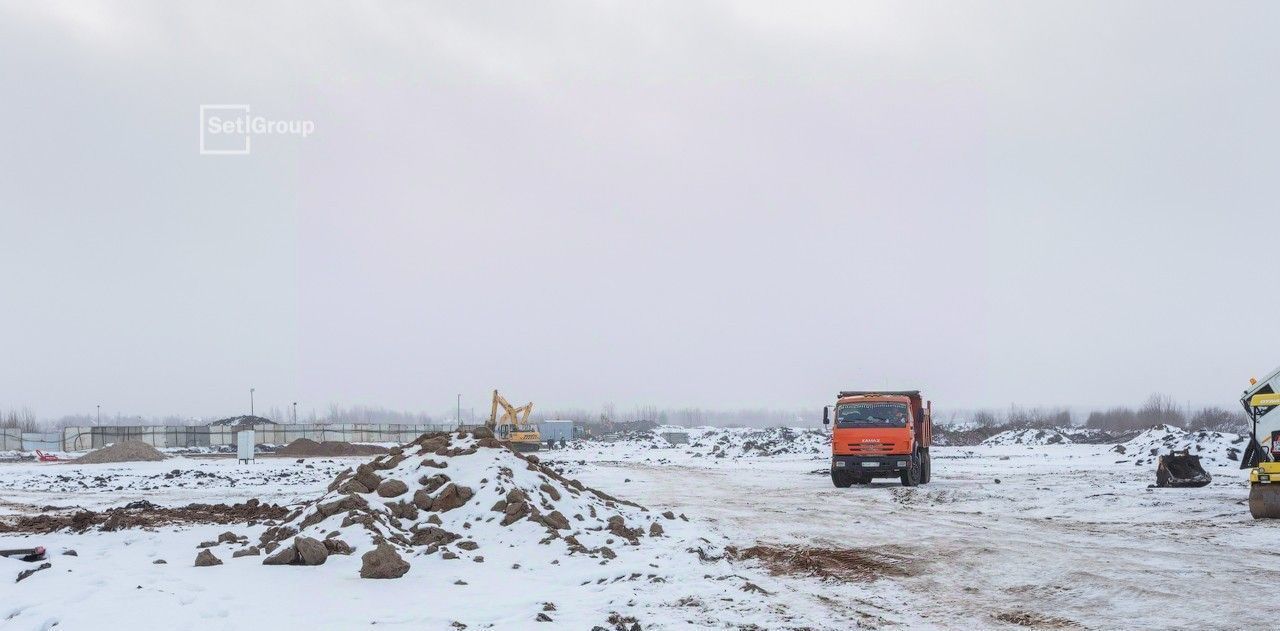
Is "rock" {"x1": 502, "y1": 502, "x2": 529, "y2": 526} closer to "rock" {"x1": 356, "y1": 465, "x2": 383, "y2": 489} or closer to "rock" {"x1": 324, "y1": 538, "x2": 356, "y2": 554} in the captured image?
"rock" {"x1": 356, "y1": 465, "x2": 383, "y2": 489}

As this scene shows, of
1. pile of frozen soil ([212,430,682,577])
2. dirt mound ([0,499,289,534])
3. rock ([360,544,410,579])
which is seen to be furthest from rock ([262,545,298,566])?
dirt mound ([0,499,289,534])

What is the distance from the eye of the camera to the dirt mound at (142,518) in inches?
707

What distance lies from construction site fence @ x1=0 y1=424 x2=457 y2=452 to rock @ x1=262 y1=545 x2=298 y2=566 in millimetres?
63215

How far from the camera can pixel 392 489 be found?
54.9 ft

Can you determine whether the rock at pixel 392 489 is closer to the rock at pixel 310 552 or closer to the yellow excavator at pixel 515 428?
the rock at pixel 310 552

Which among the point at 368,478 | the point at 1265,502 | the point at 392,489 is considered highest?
the point at 368,478

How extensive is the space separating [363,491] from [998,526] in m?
12.0

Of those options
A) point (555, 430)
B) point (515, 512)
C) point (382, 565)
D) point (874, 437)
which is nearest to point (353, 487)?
point (515, 512)

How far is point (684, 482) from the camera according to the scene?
34.7m

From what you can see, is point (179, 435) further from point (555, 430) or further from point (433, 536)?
point (433, 536)

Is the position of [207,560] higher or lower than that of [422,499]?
lower

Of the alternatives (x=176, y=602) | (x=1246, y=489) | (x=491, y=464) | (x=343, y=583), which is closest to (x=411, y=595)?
(x=343, y=583)

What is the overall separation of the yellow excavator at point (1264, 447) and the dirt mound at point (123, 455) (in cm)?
5312

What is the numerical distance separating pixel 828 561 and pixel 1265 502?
9962 mm
